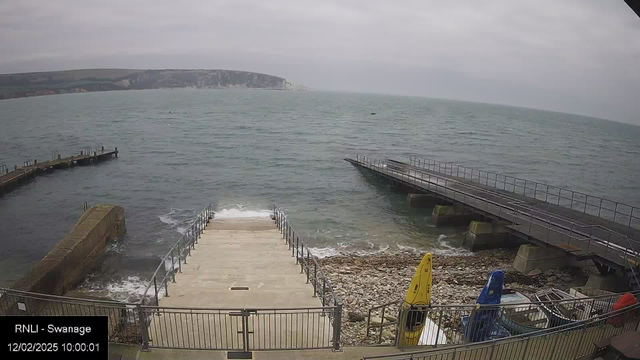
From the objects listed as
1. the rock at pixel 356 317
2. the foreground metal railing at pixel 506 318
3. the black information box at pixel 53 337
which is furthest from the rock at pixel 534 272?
the black information box at pixel 53 337

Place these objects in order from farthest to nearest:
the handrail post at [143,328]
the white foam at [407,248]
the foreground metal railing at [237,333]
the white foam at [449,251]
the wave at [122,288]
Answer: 1. the white foam at [407,248]
2. the white foam at [449,251]
3. the wave at [122,288]
4. the foreground metal railing at [237,333]
5. the handrail post at [143,328]

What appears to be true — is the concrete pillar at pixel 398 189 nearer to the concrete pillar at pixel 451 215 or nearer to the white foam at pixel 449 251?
the concrete pillar at pixel 451 215

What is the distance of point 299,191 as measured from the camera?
38000 millimetres

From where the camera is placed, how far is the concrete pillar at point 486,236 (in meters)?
22.9

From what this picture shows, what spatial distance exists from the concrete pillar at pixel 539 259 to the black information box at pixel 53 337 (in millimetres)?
18569

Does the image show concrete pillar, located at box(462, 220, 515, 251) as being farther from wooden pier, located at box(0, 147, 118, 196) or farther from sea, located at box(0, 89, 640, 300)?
wooden pier, located at box(0, 147, 118, 196)

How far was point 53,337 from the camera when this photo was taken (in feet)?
19.5

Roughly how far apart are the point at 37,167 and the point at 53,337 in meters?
43.1

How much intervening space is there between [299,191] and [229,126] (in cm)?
5979

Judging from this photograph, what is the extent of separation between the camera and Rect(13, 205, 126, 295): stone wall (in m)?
15.6

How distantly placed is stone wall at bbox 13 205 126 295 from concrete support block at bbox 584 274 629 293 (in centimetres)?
2212

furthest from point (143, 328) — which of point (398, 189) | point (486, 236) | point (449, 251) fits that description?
point (398, 189)

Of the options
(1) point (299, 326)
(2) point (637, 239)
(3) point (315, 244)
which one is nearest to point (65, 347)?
(1) point (299, 326)

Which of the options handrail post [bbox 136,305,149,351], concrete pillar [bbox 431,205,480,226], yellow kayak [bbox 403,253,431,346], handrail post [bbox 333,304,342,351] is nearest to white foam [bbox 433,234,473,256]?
concrete pillar [bbox 431,205,480,226]
